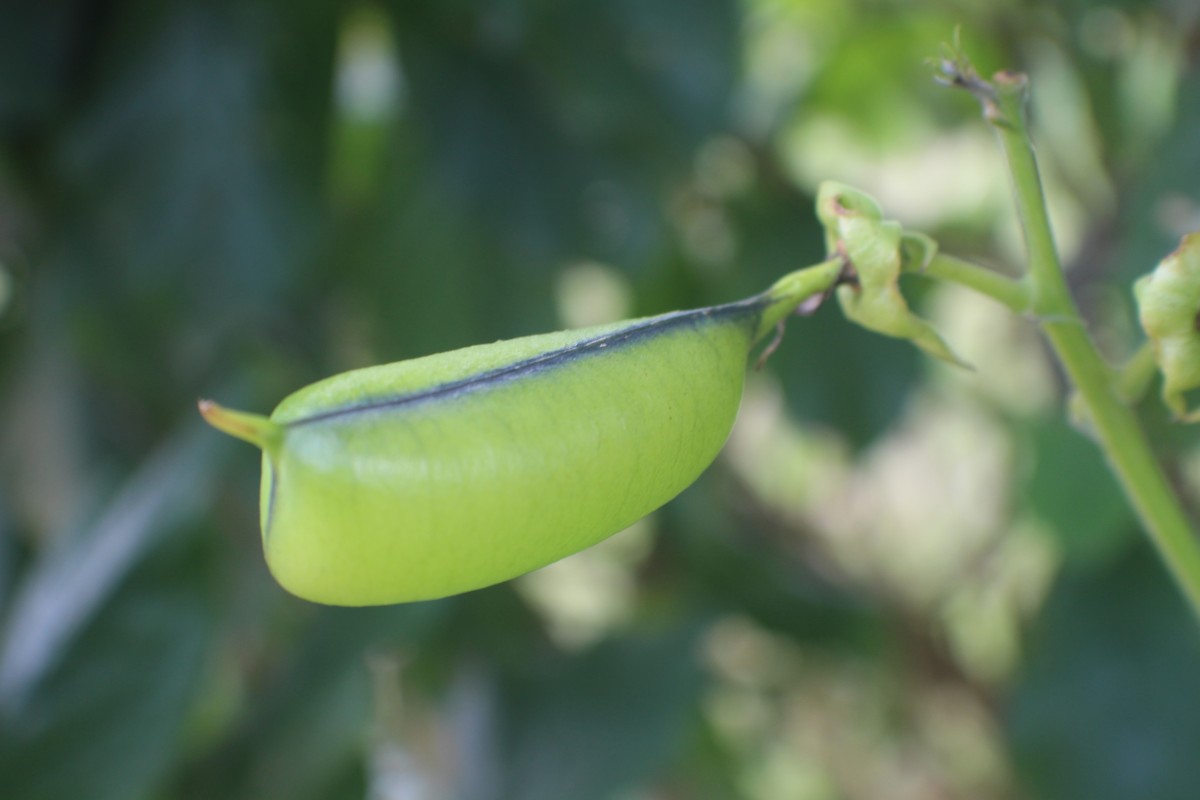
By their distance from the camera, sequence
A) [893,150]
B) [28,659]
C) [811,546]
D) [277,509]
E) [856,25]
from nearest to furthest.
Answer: [277,509] < [28,659] < [856,25] < [811,546] < [893,150]

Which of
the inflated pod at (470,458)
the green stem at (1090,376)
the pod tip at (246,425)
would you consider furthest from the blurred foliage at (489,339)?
the pod tip at (246,425)

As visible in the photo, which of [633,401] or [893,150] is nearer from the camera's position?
[633,401]

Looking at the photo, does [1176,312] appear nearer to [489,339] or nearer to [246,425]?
[246,425]

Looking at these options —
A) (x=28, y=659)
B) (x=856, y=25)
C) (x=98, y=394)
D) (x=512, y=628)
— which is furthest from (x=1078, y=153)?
(x=28, y=659)

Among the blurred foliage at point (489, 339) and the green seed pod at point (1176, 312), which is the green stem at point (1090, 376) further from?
the blurred foliage at point (489, 339)

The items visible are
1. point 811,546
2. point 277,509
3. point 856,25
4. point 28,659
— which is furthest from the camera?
point 811,546

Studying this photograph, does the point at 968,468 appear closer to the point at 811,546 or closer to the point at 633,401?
the point at 811,546
